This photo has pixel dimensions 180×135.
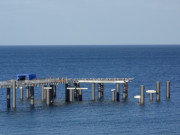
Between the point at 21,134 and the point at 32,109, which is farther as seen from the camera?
the point at 32,109

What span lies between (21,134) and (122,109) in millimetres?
22161

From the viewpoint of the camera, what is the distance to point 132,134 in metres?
82.6

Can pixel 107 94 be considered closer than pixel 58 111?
No

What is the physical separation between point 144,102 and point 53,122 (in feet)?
71.7

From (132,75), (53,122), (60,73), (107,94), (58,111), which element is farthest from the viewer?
(60,73)

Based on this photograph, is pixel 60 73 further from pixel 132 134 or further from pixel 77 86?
pixel 132 134

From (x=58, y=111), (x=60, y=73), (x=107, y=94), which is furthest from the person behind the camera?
(x=60, y=73)

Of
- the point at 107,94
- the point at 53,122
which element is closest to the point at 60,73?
the point at 107,94

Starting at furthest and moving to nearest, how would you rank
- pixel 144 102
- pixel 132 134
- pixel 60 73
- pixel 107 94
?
1. pixel 60 73
2. pixel 107 94
3. pixel 144 102
4. pixel 132 134

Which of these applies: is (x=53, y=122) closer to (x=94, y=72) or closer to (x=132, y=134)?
(x=132, y=134)

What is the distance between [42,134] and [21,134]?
2661mm

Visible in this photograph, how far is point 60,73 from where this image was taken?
7170 inches

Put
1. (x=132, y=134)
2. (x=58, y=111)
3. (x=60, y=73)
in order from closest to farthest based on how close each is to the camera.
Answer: (x=132, y=134) < (x=58, y=111) < (x=60, y=73)

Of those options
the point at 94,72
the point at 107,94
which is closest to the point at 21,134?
the point at 107,94
